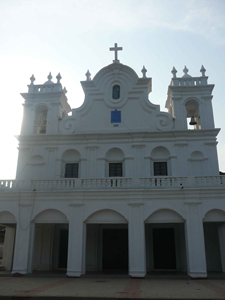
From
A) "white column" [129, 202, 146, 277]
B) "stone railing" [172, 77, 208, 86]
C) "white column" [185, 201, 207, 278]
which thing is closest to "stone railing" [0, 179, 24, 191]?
"white column" [129, 202, 146, 277]

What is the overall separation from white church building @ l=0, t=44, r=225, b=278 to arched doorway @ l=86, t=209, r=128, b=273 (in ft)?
0.20

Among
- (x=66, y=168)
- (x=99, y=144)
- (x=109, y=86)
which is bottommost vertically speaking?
(x=66, y=168)

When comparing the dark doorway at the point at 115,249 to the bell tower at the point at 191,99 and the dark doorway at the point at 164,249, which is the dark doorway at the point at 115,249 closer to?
the dark doorway at the point at 164,249

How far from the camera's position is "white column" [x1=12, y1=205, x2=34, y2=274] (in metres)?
15.8

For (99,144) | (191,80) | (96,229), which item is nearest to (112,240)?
(96,229)

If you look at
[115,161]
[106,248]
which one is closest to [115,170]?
[115,161]

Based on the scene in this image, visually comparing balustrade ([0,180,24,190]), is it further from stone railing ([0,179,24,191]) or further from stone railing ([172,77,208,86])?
stone railing ([172,77,208,86])

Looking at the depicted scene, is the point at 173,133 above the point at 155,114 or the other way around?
the other way around

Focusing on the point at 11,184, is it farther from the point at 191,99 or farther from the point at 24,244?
the point at 191,99

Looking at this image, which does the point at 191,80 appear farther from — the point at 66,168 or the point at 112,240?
the point at 112,240

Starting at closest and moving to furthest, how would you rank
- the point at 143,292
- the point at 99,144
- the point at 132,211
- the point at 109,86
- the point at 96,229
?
1. the point at 143,292
2. the point at 132,211
3. the point at 96,229
4. the point at 99,144
5. the point at 109,86

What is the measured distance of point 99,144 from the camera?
66.9ft

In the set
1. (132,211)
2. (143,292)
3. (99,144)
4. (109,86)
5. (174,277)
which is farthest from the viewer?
(109,86)

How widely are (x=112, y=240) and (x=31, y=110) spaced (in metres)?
10.9
